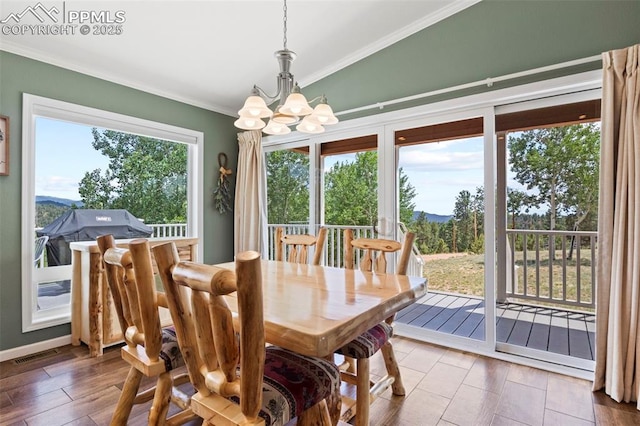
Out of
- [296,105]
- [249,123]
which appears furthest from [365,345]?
[249,123]

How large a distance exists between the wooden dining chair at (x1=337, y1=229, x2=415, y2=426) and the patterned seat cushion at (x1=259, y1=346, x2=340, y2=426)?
28cm

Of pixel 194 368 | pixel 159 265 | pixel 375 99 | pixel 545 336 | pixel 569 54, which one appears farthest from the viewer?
pixel 375 99

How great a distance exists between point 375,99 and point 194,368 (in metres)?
2.94

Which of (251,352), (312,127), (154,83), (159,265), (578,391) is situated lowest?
(578,391)

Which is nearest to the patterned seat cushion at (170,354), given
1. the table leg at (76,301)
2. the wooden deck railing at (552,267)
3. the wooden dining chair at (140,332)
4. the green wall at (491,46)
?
the wooden dining chair at (140,332)

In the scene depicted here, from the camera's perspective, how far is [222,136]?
4309 mm

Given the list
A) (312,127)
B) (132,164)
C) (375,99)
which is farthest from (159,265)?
(132,164)

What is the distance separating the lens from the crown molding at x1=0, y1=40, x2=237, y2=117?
258cm

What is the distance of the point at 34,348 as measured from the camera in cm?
270

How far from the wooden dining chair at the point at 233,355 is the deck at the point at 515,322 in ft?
7.10

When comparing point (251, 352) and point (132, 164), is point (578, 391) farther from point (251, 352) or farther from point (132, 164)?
point (132, 164)

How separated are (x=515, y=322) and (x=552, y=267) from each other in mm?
900

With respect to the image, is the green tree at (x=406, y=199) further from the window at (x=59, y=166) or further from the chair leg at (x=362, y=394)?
the window at (x=59, y=166)

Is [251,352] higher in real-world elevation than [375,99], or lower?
lower
